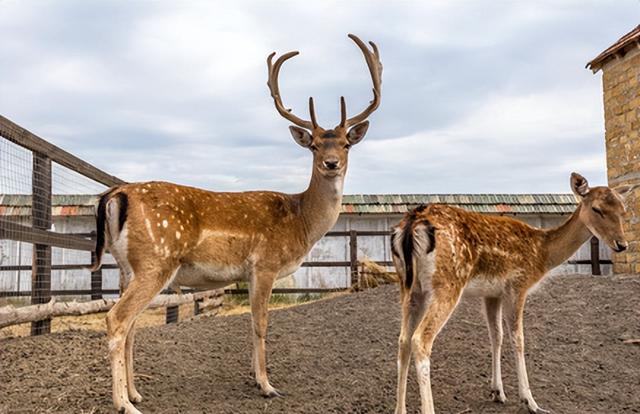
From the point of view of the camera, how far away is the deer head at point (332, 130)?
6184 millimetres

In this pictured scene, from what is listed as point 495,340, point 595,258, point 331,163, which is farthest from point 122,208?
point 595,258

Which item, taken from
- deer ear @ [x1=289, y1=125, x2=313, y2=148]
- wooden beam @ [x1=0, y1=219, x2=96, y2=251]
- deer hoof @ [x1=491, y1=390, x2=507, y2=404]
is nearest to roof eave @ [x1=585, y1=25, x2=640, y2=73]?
deer ear @ [x1=289, y1=125, x2=313, y2=148]

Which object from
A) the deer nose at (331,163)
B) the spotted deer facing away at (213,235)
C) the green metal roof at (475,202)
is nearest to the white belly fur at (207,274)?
the spotted deer facing away at (213,235)

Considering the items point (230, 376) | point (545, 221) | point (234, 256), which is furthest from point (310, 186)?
point (545, 221)

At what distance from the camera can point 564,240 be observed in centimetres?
597

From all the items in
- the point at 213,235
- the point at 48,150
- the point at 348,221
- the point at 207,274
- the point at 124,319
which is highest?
the point at 48,150

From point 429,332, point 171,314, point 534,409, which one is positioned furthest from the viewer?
point 171,314

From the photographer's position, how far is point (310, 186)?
6621 mm

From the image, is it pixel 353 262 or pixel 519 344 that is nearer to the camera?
pixel 519 344

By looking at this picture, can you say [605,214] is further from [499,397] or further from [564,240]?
[499,397]

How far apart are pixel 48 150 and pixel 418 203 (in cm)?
1143

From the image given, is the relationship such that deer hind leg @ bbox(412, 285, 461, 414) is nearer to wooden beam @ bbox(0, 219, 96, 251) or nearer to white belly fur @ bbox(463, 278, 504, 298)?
white belly fur @ bbox(463, 278, 504, 298)

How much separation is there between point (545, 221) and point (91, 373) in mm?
14561

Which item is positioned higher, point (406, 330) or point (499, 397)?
point (406, 330)
